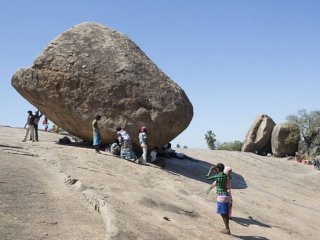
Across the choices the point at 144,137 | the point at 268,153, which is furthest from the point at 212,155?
the point at 268,153

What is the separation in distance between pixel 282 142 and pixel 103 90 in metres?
25.9

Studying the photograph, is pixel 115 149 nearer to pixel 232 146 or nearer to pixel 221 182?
pixel 221 182

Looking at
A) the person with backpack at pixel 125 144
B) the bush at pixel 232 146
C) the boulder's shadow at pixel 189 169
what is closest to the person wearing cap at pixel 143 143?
the person with backpack at pixel 125 144

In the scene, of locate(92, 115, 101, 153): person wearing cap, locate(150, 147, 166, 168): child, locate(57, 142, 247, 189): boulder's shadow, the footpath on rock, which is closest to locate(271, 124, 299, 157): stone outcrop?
locate(57, 142, 247, 189): boulder's shadow

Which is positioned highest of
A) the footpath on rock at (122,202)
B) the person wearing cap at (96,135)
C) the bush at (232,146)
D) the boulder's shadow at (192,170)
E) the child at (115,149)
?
the bush at (232,146)

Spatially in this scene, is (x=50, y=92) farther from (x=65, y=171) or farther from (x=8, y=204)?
(x=8, y=204)

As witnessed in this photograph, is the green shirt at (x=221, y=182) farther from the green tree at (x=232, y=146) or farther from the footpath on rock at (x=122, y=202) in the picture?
the green tree at (x=232, y=146)

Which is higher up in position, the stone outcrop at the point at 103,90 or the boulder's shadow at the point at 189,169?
the stone outcrop at the point at 103,90

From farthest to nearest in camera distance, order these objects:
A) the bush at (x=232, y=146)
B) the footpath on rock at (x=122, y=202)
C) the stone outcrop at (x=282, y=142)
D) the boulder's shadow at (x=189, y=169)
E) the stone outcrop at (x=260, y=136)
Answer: the bush at (x=232, y=146)
the stone outcrop at (x=260, y=136)
the stone outcrop at (x=282, y=142)
the boulder's shadow at (x=189, y=169)
the footpath on rock at (x=122, y=202)

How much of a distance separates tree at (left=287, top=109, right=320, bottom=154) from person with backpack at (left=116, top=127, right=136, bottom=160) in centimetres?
3102

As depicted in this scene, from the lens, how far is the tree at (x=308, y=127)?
44984 millimetres

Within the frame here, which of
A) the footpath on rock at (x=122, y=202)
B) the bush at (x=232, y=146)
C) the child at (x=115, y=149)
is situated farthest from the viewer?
the bush at (x=232, y=146)

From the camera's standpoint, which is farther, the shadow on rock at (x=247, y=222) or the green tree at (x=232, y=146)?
the green tree at (x=232, y=146)

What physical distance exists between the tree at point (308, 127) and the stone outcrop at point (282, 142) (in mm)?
3964
